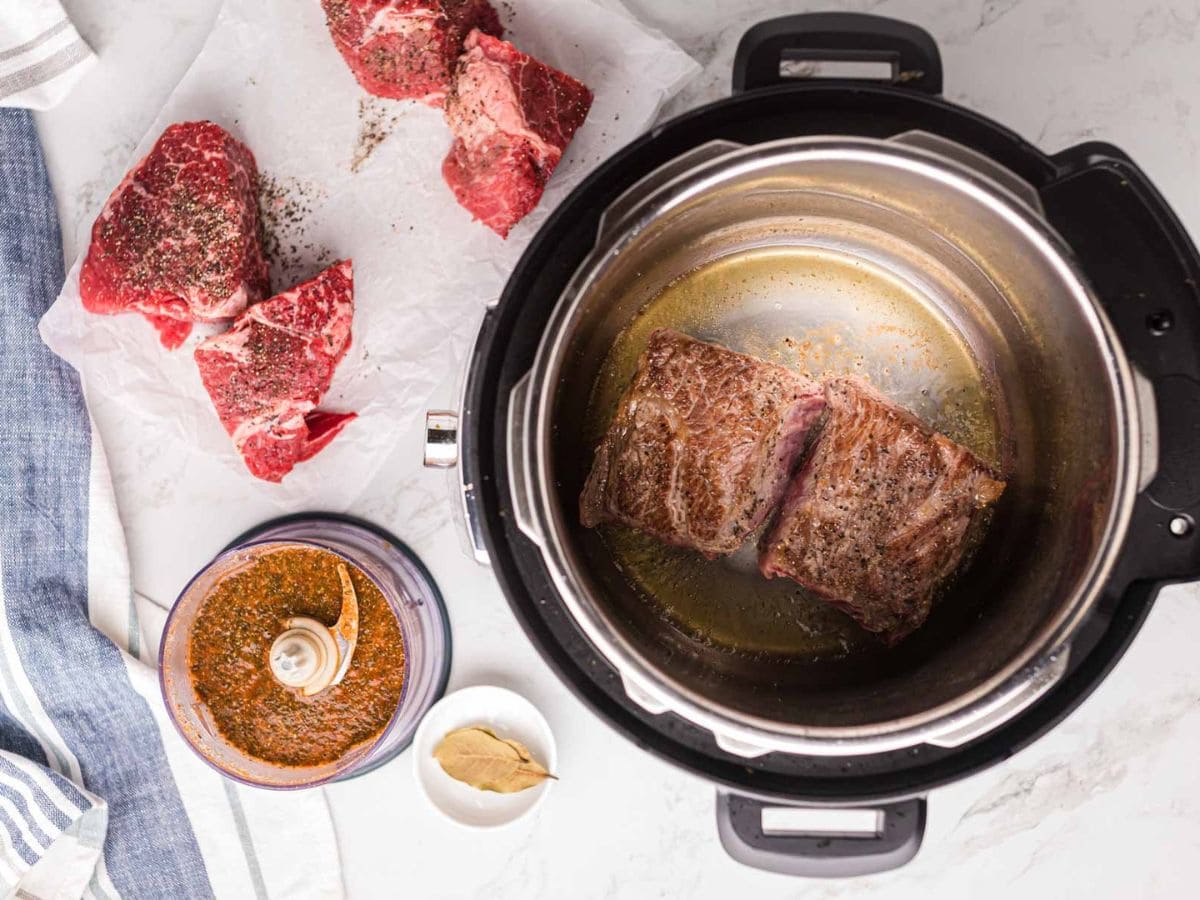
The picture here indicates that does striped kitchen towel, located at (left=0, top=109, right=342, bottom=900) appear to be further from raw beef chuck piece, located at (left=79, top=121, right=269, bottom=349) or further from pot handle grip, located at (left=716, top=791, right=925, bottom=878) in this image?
pot handle grip, located at (left=716, top=791, right=925, bottom=878)

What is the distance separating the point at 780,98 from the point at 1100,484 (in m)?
0.73

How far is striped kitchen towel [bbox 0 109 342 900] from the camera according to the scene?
1.80 meters

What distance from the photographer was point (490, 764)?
1.71 m

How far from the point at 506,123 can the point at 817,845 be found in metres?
1.30

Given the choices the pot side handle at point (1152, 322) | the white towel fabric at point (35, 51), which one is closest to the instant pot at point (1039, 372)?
the pot side handle at point (1152, 322)

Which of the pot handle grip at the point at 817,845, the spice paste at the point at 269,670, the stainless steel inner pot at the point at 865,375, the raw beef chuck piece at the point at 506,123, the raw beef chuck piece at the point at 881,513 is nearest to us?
the stainless steel inner pot at the point at 865,375

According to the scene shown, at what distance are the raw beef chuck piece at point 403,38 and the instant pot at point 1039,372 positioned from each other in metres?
0.58

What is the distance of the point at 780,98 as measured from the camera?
129cm

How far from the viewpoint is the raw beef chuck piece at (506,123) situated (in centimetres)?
159

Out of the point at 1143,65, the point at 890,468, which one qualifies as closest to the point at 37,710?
the point at 890,468

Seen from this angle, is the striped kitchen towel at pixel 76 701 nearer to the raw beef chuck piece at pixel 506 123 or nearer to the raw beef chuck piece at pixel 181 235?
the raw beef chuck piece at pixel 181 235

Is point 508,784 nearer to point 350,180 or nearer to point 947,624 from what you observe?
point 947,624

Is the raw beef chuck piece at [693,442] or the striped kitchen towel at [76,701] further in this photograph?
the striped kitchen towel at [76,701]

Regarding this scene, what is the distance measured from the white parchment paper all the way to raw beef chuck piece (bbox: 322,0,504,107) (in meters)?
0.06
